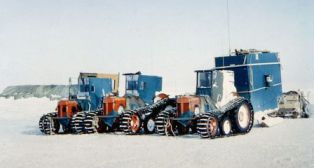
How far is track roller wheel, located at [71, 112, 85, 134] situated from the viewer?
70.3 ft

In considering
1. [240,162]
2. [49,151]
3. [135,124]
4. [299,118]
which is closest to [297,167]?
[240,162]

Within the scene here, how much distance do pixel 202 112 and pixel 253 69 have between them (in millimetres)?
6965

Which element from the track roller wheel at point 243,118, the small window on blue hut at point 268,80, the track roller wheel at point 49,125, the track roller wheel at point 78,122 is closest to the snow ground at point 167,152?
the track roller wheel at point 243,118

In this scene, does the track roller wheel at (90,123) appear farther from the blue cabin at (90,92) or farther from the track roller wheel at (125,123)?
the track roller wheel at (125,123)

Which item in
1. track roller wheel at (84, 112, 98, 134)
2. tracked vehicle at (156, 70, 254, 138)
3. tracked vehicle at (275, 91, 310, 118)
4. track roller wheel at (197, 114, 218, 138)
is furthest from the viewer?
tracked vehicle at (275, 91, 310, 118)

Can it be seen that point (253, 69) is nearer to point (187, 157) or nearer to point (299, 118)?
point (299, 118)

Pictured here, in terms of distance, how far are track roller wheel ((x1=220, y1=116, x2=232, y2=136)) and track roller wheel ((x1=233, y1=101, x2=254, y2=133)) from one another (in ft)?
1.25

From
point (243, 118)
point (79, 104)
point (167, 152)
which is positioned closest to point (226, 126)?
point (243, 118)

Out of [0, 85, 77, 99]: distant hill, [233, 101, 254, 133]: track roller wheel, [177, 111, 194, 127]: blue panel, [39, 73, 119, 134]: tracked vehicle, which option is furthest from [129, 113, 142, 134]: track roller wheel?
[0, 85, 77, 99]: distant hill

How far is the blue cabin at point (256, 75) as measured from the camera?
79.5 feet

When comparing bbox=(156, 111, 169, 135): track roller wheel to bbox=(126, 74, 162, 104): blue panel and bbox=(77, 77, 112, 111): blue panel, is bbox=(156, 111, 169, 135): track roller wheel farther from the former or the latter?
bbox=(77, 77, 112, 111): blue panel

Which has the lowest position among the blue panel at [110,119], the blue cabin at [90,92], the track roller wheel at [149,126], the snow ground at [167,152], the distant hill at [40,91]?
the snow ground at [167,152]

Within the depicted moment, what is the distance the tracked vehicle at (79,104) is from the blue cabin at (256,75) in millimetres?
7425

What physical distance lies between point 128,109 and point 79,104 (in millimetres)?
3201
